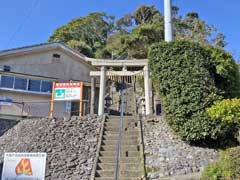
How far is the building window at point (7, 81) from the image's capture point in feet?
51.0

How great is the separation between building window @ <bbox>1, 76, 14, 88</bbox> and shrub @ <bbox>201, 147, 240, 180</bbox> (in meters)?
12.1

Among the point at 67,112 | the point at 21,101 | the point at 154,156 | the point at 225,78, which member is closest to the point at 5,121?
the point at 21,101

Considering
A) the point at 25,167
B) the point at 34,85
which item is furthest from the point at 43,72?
the point at 25,167

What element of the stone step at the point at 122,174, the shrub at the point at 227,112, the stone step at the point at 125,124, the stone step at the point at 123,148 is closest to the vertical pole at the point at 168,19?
the stone step at the point at 125,124

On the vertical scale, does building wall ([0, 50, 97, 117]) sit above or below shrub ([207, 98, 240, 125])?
above

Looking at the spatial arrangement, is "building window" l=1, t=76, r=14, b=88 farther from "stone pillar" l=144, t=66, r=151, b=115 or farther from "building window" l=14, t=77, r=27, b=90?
"stone pillar" l=144, t=66, r=151, b=115

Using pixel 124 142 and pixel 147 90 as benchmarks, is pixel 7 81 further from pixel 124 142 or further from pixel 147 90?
pixel 124 142

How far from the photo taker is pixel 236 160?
6910 millimetres

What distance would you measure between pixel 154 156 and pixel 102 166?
1.93m

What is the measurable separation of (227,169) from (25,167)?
520 cm

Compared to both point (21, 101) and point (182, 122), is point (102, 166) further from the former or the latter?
point (21, 101)

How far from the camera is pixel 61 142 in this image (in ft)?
35.8

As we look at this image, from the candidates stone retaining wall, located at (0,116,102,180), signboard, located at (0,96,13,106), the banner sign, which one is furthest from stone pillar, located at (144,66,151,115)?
signboard, located at (0,96,13,106)

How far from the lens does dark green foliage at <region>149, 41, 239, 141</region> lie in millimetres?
10523
